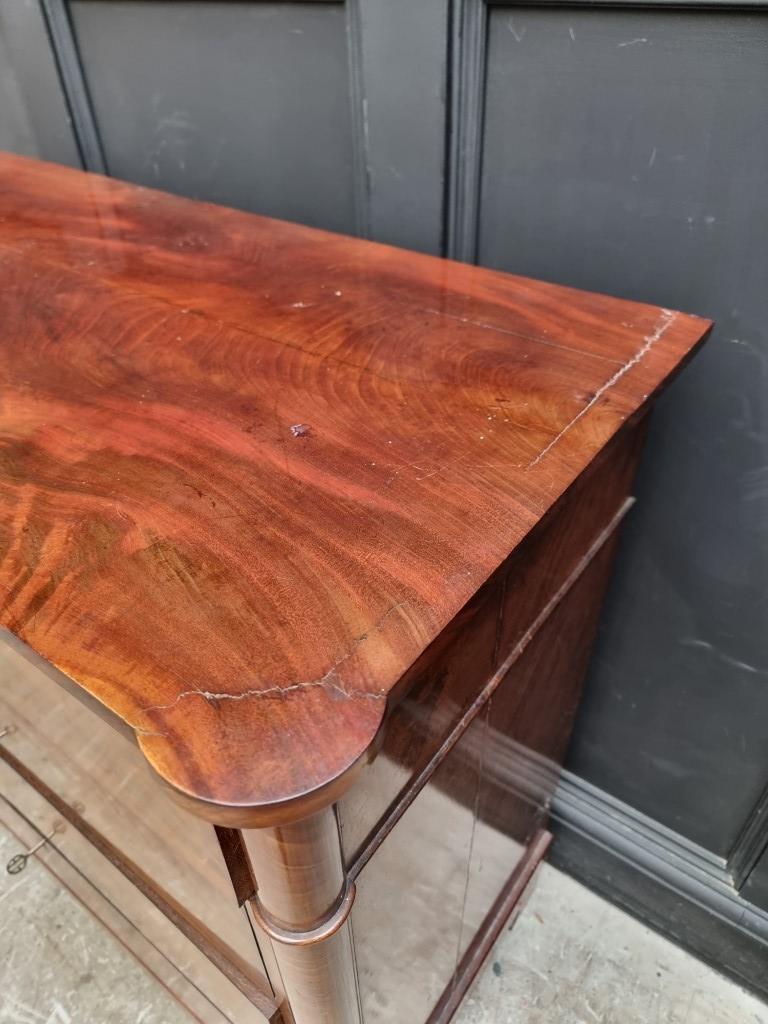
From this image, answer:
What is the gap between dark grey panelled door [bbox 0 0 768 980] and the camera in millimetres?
592

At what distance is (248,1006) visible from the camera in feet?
1.84

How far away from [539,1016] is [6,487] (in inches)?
34.6

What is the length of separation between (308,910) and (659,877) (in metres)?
0.72

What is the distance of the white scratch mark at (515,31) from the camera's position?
63 centimetres

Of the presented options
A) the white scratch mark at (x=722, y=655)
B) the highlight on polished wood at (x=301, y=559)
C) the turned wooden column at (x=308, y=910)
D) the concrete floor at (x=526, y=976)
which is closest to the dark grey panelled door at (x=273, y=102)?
the highlight on polished wood at (x=301, y=559)

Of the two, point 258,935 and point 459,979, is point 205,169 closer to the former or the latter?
point 258,935

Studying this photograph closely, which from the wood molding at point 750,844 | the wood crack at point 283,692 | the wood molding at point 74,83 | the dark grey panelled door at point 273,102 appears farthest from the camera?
the wood molding at point 74,83

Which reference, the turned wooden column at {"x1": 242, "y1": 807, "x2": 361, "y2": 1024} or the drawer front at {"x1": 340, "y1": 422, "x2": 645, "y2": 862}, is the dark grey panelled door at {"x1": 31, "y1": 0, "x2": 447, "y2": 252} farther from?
the turned wooden column at {"x1": 242, "y1": 807, "x2": 361, "y2": 1024}

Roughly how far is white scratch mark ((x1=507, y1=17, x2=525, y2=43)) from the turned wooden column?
0.63m

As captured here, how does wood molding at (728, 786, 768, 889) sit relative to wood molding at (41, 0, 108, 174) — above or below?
below

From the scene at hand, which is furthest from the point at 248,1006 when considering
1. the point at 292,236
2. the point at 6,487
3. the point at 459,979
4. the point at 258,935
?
the point at 292,236

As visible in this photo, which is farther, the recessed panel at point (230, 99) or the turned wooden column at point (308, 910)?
the recessed panel at point (230, 99)

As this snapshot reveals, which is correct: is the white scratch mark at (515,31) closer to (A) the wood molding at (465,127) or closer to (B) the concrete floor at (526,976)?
(A) the wood molding at (465,127)

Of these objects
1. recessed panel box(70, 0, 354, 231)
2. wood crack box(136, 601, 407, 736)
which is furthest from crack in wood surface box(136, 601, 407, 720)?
recessed panel box(70, 0, 354, 231)
